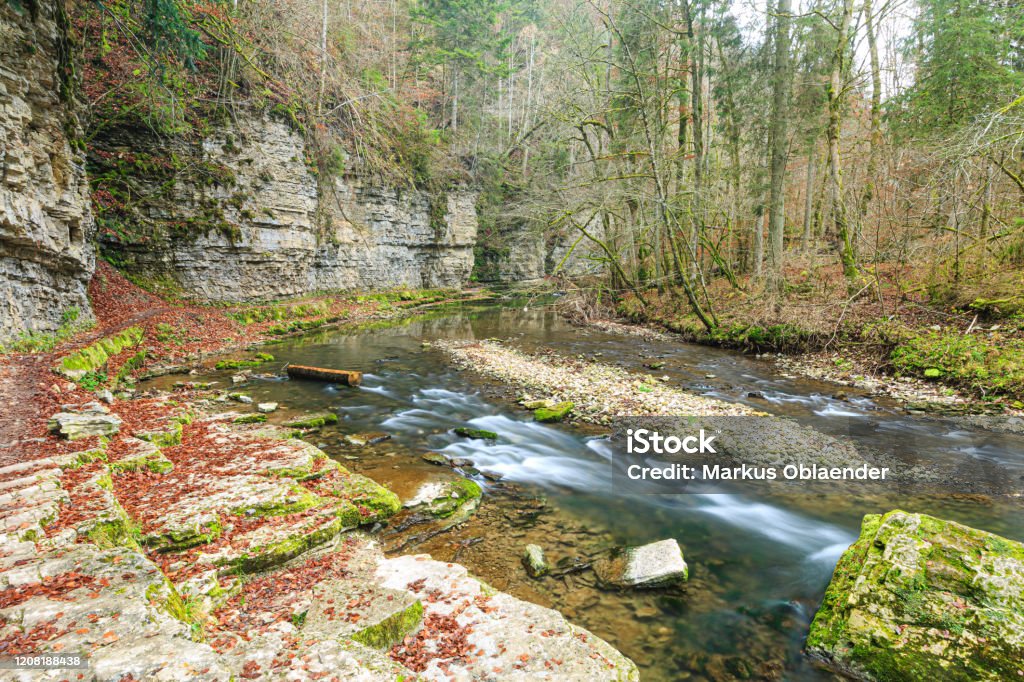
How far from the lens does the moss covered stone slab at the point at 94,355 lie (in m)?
7.29

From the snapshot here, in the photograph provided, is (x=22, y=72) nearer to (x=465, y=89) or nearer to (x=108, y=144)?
(x=108, y=144)

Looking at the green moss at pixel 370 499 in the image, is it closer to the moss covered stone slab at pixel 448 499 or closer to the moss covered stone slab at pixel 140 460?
the moss covered stone slab at pixel 448 499

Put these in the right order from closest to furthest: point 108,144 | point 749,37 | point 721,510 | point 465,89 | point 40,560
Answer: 1. point 40,560
2. point 721,510
3. point 108,144
4. point 749,37
5. point 465,89

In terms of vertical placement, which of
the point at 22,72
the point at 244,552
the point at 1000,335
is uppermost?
the point at 22,72

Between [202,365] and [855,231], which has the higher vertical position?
[855,231]

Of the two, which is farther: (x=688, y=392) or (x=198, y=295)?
(x=198, y=295)

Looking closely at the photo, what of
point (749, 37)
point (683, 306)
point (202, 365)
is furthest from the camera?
point (683, 306)

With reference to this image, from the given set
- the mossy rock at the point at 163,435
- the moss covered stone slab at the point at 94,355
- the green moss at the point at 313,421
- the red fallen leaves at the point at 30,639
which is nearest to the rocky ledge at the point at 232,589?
the red fallen leaves at the point at 30,639

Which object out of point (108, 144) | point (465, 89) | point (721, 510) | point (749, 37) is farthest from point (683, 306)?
point (465, 89)

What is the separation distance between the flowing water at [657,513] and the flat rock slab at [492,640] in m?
0.43

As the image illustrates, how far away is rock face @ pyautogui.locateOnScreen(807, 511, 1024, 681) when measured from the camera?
269 cm

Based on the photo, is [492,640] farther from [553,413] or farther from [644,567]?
[553,413]

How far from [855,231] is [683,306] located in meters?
6.14

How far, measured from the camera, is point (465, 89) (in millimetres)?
35125
